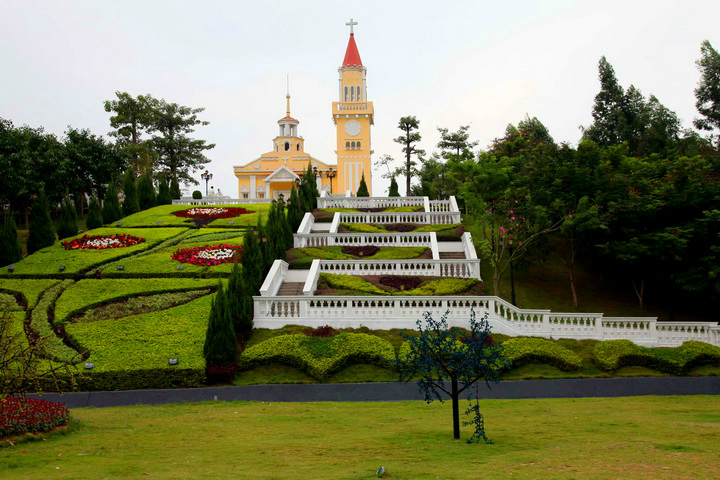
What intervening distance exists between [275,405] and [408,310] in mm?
7546


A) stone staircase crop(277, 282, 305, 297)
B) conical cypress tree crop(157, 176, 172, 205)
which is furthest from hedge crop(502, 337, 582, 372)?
conical cypress tree crop(157, 176, 172, 205)

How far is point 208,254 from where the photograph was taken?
33406 millimetres

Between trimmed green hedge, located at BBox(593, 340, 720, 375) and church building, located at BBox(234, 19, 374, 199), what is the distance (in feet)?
170

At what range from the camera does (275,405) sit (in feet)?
58.0

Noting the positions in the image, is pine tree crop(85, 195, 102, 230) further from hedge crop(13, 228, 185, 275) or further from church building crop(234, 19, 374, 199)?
church building crop(234, 19, 374, 199)

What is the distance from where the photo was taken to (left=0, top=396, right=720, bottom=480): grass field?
912 cm

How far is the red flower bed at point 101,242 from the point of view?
36219mm

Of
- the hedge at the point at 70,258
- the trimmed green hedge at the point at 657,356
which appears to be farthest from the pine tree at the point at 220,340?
the hedge at the point at 70,258

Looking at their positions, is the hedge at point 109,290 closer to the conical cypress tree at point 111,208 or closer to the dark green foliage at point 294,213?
the dark green foliage at point 294,213

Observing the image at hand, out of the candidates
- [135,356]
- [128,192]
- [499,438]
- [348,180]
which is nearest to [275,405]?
[135,356]

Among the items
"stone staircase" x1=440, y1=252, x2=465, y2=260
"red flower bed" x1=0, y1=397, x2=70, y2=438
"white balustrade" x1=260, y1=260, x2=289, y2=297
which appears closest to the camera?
"red flower bed" x1=0, y1=397, x2=70, y2=438

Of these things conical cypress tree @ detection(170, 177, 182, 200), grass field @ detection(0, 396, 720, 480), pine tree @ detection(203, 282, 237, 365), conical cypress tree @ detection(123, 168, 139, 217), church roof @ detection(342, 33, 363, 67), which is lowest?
grass field @ detection(0, 396, 720, 480)

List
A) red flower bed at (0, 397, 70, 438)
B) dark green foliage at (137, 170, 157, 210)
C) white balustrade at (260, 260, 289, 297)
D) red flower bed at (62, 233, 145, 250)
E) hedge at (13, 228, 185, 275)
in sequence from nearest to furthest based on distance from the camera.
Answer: red flower bed at (0, 397, 70, 438), white balustrade at (260, 260, 289, 297), hedge at (13, 228, 185, 275), red flower bed at (62, 233, 145, 250), dark green foliage at (137, 170, 157, 210)

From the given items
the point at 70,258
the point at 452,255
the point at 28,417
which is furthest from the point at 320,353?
the point at 70,258
